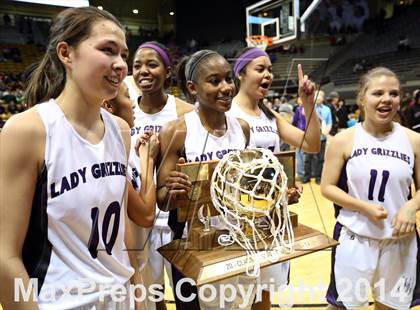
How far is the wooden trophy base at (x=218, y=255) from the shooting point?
0.78 meters

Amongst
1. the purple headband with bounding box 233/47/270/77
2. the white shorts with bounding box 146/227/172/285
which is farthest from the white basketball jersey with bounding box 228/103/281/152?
the white shorts with bounding box 146/227/172/285

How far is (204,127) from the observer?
1216 millimetres

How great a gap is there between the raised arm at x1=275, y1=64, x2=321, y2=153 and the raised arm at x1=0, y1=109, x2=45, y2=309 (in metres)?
0.78

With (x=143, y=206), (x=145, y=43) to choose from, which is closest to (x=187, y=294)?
(x=143, y=206)

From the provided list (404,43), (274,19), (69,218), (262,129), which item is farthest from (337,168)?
(404,43)

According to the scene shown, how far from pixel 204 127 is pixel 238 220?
0.45m

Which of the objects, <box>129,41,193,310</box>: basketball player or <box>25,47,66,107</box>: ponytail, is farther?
<box>129,41,193,310</box>: basketball player

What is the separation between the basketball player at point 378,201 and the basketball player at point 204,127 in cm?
48

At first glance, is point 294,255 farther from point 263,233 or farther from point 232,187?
point 232,187

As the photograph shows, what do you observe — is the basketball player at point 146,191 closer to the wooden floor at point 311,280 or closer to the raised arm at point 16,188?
the raised arm at point 16,188

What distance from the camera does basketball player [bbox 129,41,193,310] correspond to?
4.68 feet

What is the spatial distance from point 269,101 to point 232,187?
1.04m

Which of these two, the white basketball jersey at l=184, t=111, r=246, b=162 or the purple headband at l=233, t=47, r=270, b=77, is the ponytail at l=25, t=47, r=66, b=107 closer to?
the white basketball jersey at l=184, t=111, r=246, b=162

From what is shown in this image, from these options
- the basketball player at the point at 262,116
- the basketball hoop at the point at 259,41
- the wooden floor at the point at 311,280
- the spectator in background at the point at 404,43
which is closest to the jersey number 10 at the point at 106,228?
the basketball player at the point at 262,116
